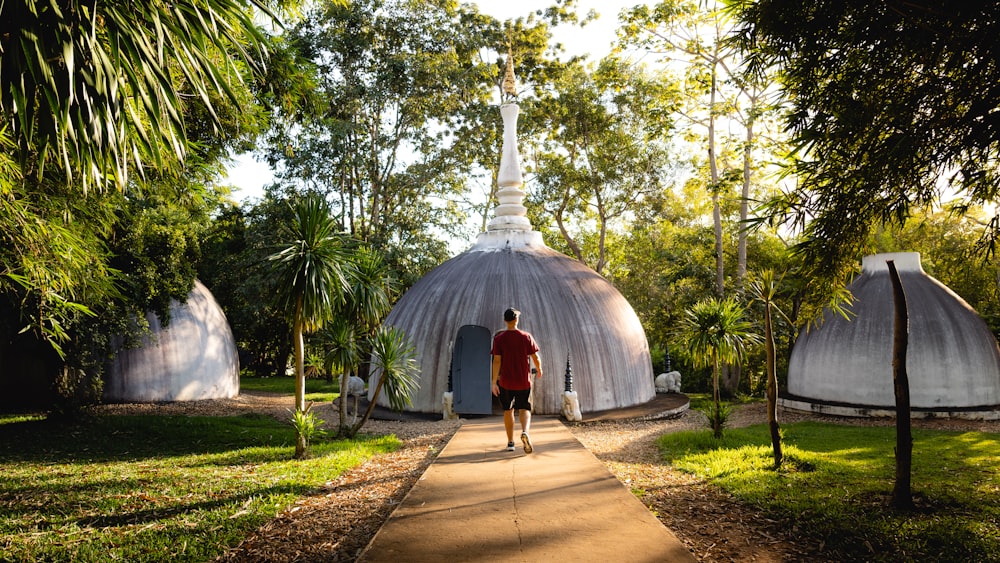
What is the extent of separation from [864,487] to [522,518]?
18.6 feet

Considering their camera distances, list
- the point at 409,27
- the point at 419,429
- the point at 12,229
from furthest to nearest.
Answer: the point at 409,27
the point at 419,429
the point at 12,229

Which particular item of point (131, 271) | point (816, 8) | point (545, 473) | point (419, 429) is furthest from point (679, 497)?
point (131, 271)

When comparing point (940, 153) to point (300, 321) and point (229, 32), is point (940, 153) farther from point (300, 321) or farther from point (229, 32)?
point (300, 321)

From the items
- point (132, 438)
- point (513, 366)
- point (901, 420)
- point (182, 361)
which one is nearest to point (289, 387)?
point (182, 361)

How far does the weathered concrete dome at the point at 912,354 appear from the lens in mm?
17047

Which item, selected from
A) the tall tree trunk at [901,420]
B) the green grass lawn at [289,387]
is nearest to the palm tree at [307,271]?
the tall tree trunk at [901,420]

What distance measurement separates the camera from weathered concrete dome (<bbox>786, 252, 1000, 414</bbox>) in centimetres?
1705

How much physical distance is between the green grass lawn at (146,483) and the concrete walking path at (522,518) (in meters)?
1.87

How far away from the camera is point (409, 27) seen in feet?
86.2

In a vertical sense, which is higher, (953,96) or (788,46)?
(788,46)

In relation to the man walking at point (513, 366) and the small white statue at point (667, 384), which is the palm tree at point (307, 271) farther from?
the small white statue at point (667, 384)

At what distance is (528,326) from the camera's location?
15461 mm

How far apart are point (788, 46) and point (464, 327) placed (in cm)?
1070

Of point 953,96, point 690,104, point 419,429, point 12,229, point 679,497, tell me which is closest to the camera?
point 953,96
